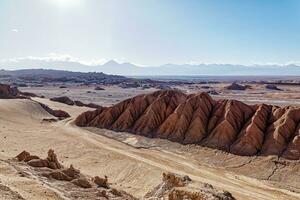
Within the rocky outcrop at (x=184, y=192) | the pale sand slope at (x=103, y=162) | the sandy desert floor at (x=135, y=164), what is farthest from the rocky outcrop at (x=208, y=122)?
the rocky outcrop at (x=184, y=192)

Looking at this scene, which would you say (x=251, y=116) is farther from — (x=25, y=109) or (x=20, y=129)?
(x=25, y=109)

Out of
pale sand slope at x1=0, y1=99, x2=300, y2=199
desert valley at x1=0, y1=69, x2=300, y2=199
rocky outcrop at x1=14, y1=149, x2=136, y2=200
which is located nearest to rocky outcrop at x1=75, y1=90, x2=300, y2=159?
desert valley at x1=0, y1=69, x2=300, y2=199

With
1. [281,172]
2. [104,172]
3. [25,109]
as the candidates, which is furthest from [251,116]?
[25,109]

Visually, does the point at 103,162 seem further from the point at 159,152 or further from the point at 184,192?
the point at 184,192

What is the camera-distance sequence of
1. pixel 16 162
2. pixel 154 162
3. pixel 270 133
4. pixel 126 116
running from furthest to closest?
pixel 126 116, pixel 270 133, pixel 154 162, pixel 16 162

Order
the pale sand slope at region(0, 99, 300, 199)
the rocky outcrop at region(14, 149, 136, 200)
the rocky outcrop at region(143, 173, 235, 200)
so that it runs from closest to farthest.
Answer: the rocky outcrop at region(143, 173, 235, 200) < the rocky outcrop at region(14, 149, 136, 200) < the pale sand slope at region(0, 99, 300, 199)

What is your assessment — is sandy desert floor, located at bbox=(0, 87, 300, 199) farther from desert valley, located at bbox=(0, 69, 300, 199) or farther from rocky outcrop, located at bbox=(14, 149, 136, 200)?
rocky outcrop, located at bbox=(14, 149, 136, 200)

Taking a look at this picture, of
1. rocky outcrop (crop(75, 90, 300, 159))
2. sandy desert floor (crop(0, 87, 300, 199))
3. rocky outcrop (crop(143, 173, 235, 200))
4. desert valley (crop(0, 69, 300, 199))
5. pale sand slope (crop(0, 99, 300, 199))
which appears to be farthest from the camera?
rocky outcrop (crop(75, 90, 300, 159))
